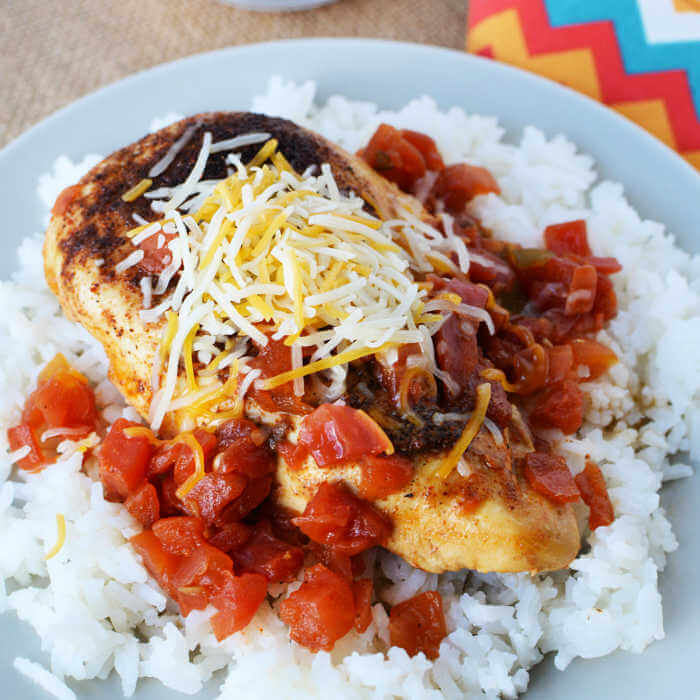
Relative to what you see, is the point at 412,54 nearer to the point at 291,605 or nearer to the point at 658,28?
the point at 658,28

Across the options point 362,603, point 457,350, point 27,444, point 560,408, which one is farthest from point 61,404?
point 560,408

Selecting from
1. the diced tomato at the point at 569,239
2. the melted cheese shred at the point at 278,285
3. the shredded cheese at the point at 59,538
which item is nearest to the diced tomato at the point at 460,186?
the diced tomato at the point at 569,239

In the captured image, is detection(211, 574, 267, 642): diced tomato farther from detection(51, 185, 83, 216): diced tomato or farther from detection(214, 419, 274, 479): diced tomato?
detection(51, 185, 83, 216): diced tomato

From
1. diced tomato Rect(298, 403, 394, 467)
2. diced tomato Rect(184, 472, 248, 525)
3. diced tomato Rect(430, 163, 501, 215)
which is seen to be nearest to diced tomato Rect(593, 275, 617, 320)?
diced tomato Rect(430, 163, 501, 215)

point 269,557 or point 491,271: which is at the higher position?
point 491,271

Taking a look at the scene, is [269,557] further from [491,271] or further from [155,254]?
[491,271]

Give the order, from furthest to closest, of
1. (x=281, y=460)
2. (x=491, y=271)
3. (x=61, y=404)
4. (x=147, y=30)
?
(x=147, y=30)
(x=491, y=271)
(x=61, y=404)
(x=281, y=460)
